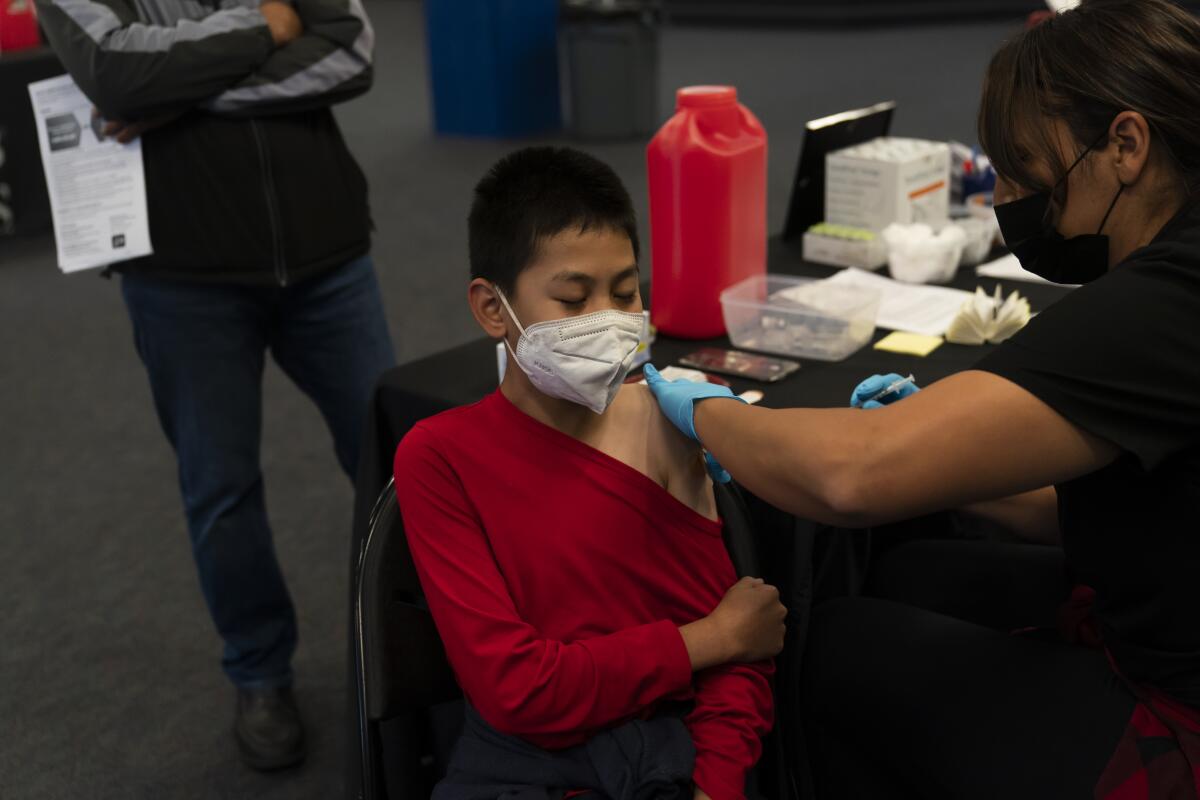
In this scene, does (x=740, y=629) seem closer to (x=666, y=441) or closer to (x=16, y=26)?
(x=666, y=441)

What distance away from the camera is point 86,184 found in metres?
1.81

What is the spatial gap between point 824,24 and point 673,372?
8.46 meters

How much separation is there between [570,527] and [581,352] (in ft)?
0.58

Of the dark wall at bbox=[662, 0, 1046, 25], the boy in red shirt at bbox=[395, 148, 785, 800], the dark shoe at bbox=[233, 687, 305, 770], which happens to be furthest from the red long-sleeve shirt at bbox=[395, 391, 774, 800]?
the dark wall at bbox=[662, 0, 1046, 25]

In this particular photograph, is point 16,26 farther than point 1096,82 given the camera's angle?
Yes

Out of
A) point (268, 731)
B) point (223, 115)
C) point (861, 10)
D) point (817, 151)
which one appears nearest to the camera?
point (223, 115)

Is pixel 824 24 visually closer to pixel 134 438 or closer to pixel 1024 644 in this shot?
pixel 134 438

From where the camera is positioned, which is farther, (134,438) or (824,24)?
(824,24)

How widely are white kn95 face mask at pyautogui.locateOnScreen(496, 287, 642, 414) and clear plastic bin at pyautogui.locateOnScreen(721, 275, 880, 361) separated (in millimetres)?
555

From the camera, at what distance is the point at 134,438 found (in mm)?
3322

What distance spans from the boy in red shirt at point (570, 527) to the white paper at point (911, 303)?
0.69 meters

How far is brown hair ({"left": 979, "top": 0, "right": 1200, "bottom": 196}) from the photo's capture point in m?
1.08

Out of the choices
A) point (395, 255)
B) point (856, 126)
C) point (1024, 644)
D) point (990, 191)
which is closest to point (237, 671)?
point (1024, 644)

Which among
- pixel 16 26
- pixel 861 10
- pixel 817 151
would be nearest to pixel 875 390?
pixel 817 151
